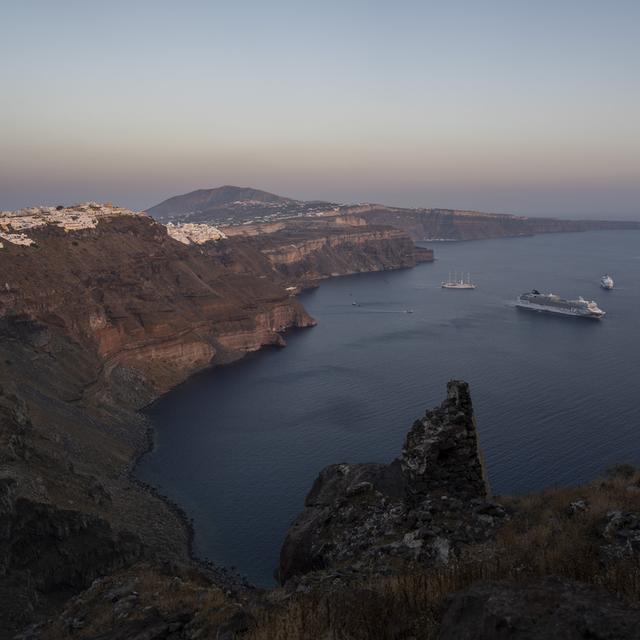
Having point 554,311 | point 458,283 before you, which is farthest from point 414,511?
point 458,283

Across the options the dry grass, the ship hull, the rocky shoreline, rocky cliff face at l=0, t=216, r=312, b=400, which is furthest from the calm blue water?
the dry grass

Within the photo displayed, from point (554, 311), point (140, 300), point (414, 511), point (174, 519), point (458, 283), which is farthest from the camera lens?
point (458, 283)

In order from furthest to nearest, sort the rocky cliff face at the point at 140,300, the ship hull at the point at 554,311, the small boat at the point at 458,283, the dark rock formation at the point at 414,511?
the small boat at the point at 458,283 → the ship hull at the point at 554,311 → the rocky cliff face at the point at 140,300 → the dark rock formation at the point at 414,511

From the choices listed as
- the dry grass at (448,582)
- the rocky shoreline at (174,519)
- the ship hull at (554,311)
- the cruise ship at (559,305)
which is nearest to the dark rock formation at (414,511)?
the rocky shoreline at (174,519)

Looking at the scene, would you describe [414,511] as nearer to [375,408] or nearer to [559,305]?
[375,408]

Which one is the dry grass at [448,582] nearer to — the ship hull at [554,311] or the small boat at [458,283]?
the ship hull at [554,311]

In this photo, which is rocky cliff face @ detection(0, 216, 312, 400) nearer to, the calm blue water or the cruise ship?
the calm blue water

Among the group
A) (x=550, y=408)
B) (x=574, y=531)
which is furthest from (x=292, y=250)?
(x=574, y=531)
